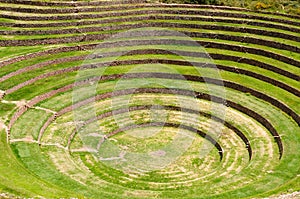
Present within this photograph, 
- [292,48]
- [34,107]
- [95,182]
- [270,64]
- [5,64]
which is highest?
[292,48]

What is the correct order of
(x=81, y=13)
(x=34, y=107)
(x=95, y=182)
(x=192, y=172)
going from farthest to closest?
1. (x=81, y=13)
2. (x=34, y=107)
3. (x=192, y=172)
4. (x=95, y=182)

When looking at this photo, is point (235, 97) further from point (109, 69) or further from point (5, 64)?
point (5, 64)

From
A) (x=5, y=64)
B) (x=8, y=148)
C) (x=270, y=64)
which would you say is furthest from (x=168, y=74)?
(x=8, y=148)

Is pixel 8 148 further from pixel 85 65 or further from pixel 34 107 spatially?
pixel 85 65

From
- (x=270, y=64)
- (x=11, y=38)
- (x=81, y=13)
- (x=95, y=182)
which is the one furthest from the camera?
(x=81, y=13)

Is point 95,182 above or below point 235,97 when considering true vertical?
below

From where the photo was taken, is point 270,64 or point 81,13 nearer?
point 270,64

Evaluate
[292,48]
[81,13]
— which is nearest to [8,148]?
[81,13]
